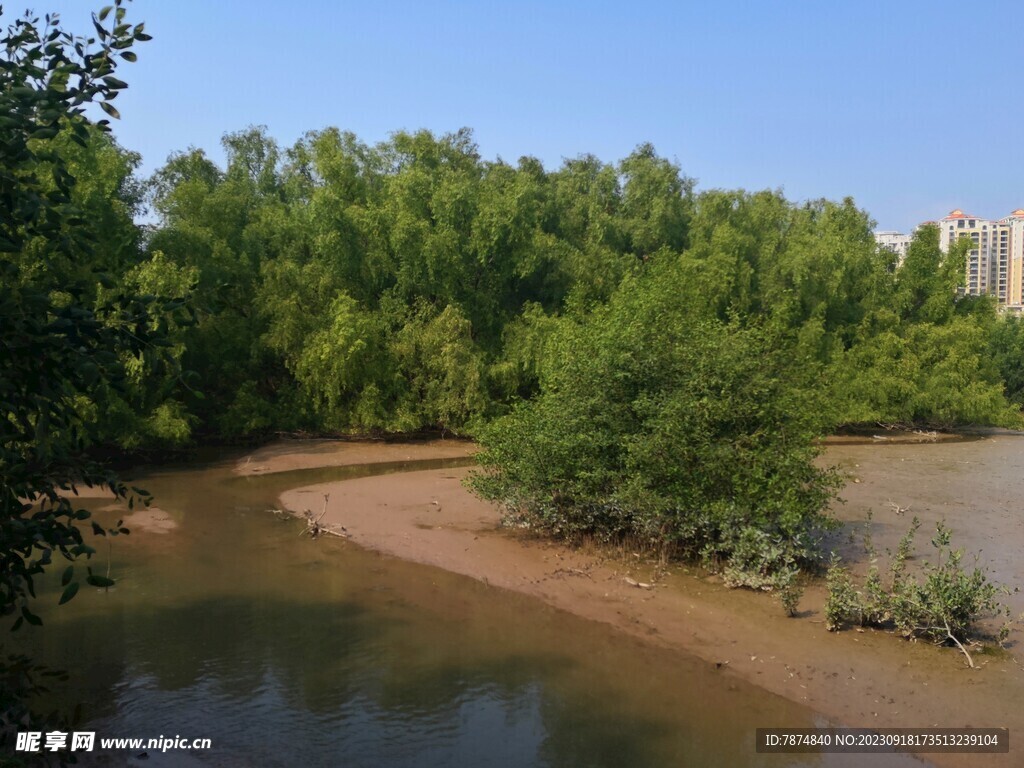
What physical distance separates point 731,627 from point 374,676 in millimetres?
4189

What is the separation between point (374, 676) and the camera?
356 inches

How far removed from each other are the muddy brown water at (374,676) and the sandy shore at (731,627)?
1.14 ft

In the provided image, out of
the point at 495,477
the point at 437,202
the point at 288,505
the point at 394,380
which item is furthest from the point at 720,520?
the point at 437,202

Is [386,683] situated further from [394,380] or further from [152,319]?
[394,380]

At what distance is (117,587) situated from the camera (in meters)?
12.1

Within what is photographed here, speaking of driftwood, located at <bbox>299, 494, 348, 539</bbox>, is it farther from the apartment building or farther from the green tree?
the apartment building

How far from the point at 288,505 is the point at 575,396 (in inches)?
294

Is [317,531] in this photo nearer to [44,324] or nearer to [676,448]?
[676,448]

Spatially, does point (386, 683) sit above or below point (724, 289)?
below

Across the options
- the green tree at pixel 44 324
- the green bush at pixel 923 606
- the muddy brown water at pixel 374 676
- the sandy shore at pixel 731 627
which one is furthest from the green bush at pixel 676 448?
the green tree at pixel 44 324

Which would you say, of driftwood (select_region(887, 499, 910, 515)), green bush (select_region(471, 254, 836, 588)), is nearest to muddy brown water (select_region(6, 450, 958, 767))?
green bush (select_region(471, 254, 836, 588))

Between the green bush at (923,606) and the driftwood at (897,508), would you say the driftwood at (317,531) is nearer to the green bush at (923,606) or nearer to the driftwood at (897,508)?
the green bush at (923,606)

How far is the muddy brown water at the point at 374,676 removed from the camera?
7551mm

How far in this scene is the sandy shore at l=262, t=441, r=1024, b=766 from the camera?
7988mm
